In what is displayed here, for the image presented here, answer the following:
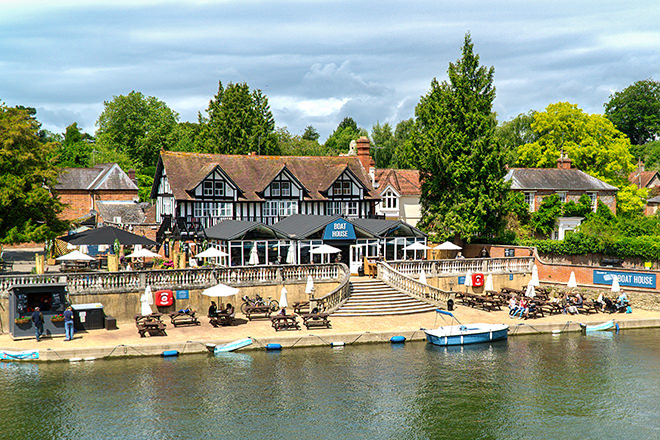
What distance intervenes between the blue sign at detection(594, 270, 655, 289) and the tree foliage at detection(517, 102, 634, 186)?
2578 cm

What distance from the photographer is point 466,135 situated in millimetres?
45031

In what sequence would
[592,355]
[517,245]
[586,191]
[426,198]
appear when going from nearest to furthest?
[592,355] < [517,245] < [426,198] < [586,191]

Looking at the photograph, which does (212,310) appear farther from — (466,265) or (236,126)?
(236,126)

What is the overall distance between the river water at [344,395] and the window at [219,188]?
2310 centimetres

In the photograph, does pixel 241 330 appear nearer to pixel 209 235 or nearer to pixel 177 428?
pixel 177 428

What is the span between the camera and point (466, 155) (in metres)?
45.2

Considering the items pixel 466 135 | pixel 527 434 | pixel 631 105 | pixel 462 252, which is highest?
pixel 631 105

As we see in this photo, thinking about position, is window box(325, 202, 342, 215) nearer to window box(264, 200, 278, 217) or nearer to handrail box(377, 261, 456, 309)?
window box(264, 200, 278, 217)

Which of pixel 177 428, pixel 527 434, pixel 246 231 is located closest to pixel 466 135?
pixel 246 231

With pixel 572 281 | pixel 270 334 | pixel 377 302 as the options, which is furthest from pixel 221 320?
pixel 572 281

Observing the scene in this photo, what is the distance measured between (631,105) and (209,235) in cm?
8959

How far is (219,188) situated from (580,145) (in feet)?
124

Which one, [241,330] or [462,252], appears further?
[462,252]

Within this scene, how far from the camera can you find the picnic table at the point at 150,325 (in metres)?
26.7
